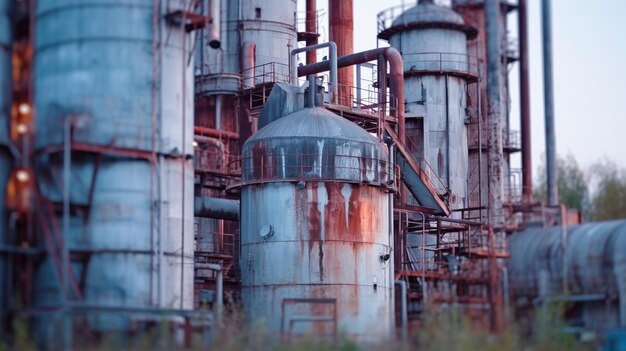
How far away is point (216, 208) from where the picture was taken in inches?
1619

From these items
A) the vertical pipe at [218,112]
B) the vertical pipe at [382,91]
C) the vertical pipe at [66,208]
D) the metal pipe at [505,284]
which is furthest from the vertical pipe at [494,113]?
the vertical pipe at [66,208]

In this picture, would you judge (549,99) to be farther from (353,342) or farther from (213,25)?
(353,342)

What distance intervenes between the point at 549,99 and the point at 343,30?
14.2 metres

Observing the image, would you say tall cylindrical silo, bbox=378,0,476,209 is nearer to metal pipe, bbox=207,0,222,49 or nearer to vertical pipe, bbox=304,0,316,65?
vertical pipe, bbox=304,0,316,65

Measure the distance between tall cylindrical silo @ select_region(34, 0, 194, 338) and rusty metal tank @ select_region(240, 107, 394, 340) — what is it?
20.3ft

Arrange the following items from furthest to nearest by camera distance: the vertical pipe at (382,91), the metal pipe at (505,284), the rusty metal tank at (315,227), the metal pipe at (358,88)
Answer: the metal pipe at (358,88) → the vertical pipe at (382,91) → the rusty metal tank at (315,227) → the metal pipe at (505,284)

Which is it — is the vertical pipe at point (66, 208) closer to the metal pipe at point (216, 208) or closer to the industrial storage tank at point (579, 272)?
the metal pipe at point (216, 208)

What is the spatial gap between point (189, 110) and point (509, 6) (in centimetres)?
3024

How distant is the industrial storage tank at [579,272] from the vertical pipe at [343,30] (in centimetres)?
1783

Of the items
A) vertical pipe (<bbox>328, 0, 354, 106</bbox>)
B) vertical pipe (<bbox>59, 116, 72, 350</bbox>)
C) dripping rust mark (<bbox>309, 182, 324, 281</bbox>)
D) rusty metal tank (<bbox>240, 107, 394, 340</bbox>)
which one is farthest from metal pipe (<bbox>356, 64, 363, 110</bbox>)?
vertical pipe (<bbox>59, 116, 72, 350</bbox>)

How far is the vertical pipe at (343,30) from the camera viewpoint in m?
51.1

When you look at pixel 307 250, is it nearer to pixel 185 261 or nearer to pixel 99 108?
pixel 185 261

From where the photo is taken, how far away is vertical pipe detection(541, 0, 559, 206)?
38.7 metres

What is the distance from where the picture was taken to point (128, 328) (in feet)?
91.5
